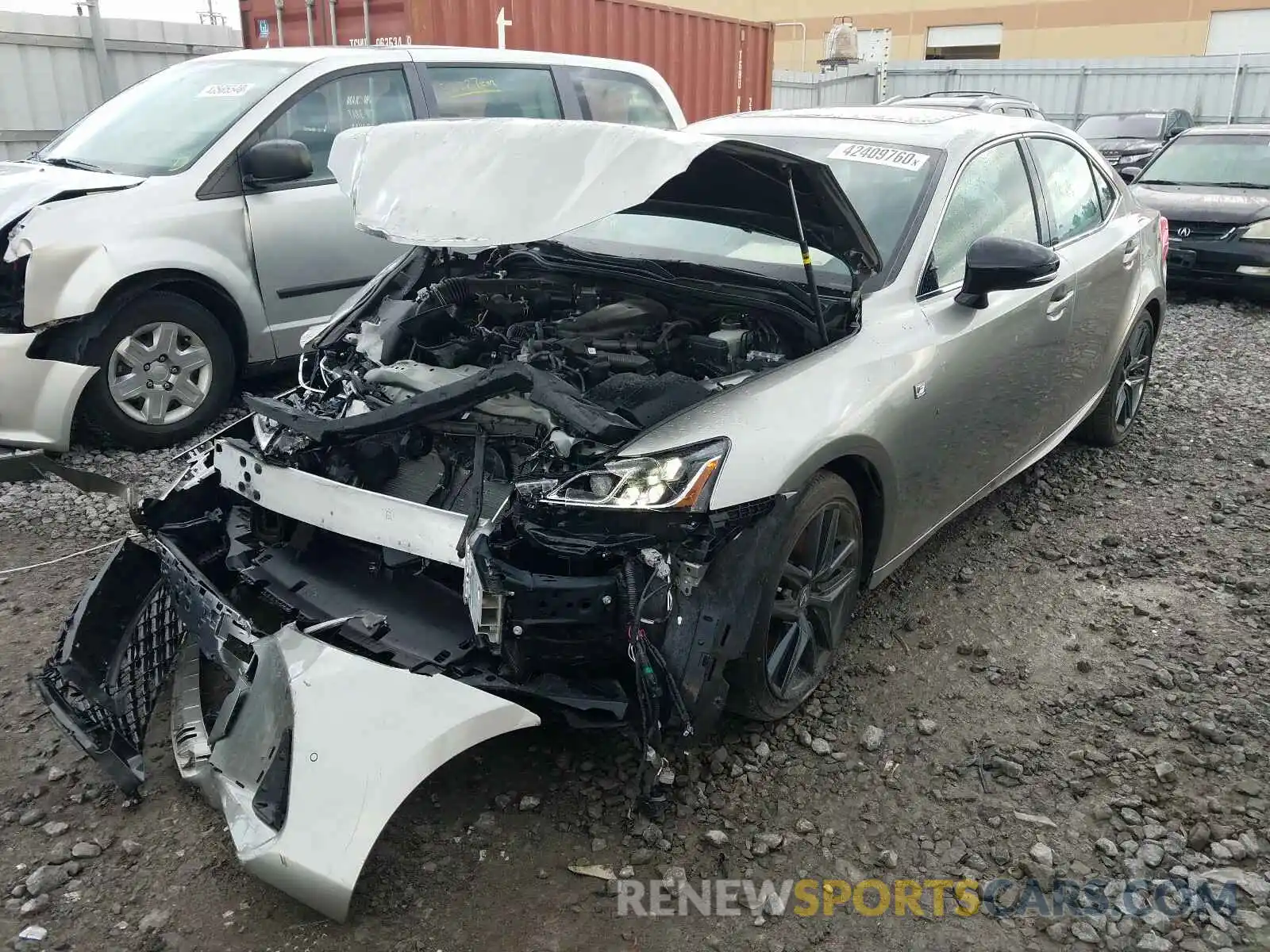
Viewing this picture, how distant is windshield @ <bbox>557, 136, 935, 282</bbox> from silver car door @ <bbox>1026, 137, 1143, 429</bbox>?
0.93m

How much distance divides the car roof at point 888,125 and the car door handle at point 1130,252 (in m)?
0.71

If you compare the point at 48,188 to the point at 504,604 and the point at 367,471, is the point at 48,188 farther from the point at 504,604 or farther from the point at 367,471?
the point at 504,604

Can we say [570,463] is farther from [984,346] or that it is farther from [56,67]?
[56,67]

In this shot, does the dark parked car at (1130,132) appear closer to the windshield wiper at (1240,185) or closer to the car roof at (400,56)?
the windshield wiper at (1240,185)

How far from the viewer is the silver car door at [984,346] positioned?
3.30 metres

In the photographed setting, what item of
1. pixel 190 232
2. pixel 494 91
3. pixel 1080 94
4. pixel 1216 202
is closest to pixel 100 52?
pixel 494 91

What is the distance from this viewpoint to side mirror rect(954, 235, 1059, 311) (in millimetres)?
3193

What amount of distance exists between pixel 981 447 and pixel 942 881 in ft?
5.53

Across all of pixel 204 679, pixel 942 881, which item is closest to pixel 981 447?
pixel 942 881

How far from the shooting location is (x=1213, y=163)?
9852mm

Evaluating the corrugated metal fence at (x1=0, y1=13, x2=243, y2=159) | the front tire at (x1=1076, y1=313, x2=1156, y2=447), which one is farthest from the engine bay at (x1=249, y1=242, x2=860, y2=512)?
the corrugated metal fence at (x1=0, y1=13, x2=243, y2=159)

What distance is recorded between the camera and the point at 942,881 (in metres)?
2.44

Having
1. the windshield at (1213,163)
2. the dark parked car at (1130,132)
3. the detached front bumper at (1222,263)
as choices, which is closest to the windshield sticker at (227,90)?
the detached front bumper at (1222,263)

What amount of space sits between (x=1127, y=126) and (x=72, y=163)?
16.4m
